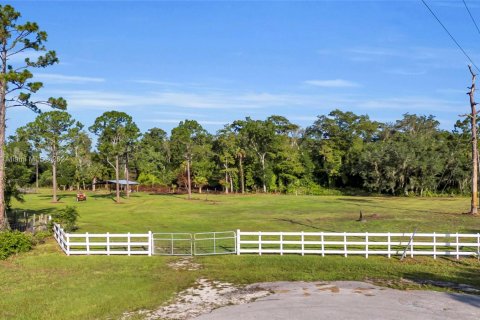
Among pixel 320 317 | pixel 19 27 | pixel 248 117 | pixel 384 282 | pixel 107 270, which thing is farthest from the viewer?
pixel 248 117

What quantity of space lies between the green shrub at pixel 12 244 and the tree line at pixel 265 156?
3727 centimetres

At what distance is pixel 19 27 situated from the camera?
25.8m

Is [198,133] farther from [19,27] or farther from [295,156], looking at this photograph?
[19,27]

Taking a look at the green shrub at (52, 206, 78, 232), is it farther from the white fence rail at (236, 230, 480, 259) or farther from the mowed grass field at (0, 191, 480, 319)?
the white fence rail at (236, 230, 480, 259)

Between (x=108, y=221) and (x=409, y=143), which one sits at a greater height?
(x=409, y=143)

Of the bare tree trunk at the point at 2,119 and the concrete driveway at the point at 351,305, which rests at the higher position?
the bare tree trunk at the point at 2,119

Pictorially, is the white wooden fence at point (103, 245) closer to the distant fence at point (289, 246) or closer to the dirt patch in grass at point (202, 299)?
the distant fence at point (289, 246)

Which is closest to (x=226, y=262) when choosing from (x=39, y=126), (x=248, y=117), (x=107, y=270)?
(x=107, y=270)

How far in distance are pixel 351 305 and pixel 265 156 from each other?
73.5 meters

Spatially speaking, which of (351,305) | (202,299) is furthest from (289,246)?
(351,305)

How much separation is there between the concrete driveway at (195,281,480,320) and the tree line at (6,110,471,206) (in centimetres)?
4922

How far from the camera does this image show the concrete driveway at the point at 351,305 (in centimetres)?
1115

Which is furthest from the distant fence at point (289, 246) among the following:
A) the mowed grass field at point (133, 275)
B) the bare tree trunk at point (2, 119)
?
the bare tree trunk at point (2, 119)

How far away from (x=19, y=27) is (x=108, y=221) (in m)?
17.1
